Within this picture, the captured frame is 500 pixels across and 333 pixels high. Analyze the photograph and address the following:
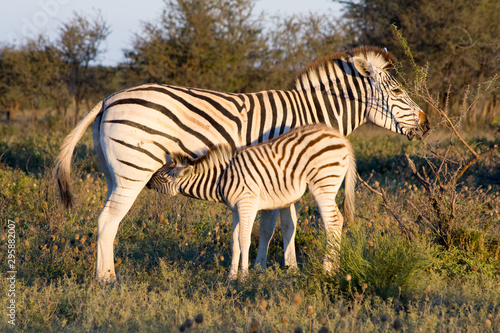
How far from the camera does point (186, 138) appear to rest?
493 centimetres

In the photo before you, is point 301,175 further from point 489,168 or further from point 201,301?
point 489,168

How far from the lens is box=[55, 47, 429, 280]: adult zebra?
4.83 metres

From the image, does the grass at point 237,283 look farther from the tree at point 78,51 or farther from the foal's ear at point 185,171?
the tree at point 78,51

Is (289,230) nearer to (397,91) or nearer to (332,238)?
(332,238)

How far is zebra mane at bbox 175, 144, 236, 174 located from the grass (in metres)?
1.09

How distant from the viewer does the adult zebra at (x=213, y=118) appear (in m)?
4.83

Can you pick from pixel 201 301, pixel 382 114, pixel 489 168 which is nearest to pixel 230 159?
pixel 201 301

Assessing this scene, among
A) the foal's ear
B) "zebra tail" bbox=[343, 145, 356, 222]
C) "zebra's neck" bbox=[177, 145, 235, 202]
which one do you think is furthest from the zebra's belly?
the foal's ear

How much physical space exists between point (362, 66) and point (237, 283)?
9.17 ft

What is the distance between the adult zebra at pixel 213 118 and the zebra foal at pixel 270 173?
250 millimetres

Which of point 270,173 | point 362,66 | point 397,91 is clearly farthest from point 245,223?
point 397,91

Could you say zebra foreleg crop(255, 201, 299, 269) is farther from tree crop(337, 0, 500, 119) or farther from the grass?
tree crop(337, 0, 500, 119)

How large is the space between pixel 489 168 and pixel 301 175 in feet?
20.5

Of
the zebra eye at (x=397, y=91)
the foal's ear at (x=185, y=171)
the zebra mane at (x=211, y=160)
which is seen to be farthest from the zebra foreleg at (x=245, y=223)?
the zebra eye at (x=397, y=91)
